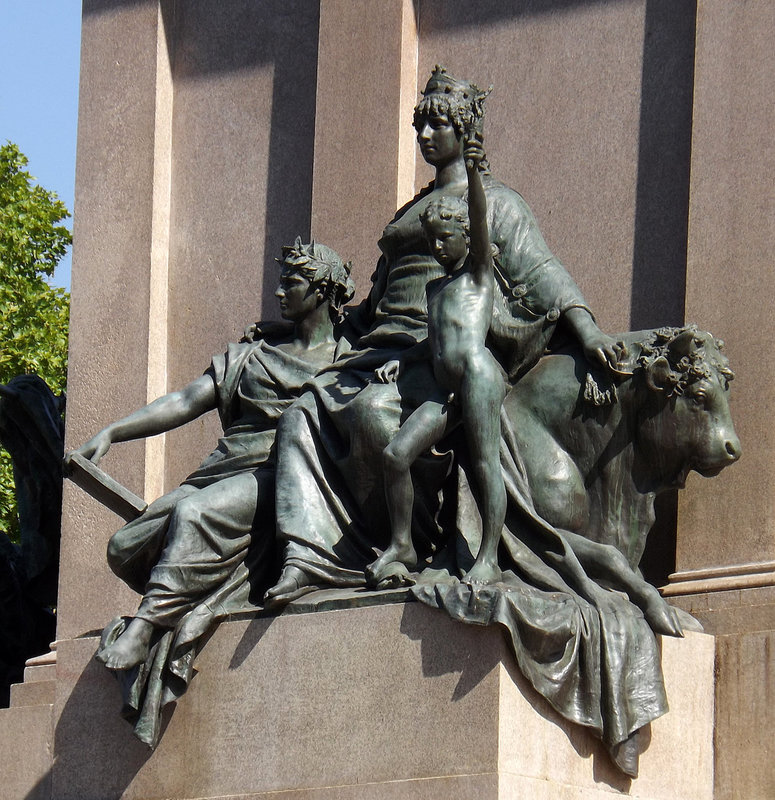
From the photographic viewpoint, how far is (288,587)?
10.2 m

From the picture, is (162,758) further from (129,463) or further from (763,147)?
(763,147)

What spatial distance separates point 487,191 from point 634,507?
182 cm

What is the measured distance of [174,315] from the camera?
13805 mm

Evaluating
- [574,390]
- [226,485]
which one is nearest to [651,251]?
[574,390]

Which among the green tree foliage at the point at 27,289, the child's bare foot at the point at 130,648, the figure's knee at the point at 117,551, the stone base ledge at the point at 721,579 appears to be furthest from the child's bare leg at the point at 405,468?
the green tree foliage at the point at 27,289

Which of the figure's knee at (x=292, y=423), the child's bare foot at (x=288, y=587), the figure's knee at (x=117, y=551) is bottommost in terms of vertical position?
the child's bare foot at (x=288, y=587)

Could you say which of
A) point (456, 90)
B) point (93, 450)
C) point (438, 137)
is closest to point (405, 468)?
point (93, 450)

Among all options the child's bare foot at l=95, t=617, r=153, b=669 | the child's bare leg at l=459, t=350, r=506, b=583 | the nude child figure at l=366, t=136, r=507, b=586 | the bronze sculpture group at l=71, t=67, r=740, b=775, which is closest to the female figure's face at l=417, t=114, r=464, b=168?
the bronze sculpture group at l=71, t=67, r=740, b=775

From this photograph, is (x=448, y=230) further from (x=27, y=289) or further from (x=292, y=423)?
(x=27, y=289)

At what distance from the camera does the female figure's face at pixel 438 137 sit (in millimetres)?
11195

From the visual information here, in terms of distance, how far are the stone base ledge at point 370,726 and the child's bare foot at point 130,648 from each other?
11.1 inches

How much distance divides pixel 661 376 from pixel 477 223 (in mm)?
1199

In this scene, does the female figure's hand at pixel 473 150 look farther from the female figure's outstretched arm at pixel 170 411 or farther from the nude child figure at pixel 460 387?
the female figure's outstretched arm at pixel 170 411

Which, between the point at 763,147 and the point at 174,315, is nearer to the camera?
the point at 763,147
